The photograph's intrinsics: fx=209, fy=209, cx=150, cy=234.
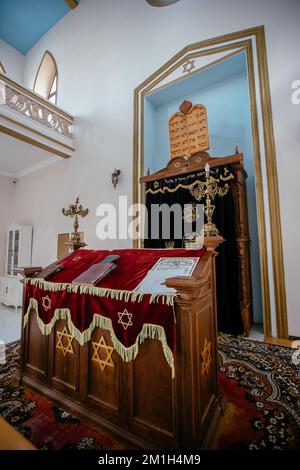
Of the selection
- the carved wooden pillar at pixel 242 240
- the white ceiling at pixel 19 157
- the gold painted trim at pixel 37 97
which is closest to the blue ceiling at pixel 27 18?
the gold painted trim at pixel 37 97

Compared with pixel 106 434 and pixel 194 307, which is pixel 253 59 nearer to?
pixel 194 307

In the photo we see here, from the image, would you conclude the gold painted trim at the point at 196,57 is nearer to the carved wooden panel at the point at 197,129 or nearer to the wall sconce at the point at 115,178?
the carved wooden panel at the point at 197,129

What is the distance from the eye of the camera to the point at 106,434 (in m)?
1.32

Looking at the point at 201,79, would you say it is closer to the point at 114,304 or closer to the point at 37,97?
the point at 37,97

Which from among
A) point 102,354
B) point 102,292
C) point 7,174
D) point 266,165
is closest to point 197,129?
point 266,165

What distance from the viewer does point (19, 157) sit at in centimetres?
547

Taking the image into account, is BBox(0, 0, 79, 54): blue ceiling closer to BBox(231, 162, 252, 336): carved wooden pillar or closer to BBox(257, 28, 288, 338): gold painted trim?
BBox(257, 28, 288, 338): gold painted trim

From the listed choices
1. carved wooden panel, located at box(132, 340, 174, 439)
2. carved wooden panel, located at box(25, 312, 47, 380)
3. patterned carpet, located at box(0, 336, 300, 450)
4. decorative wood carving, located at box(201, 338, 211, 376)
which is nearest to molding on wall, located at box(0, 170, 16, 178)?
patterned carpet, located at box(0, 336, 300, 450)

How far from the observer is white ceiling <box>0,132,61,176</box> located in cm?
473

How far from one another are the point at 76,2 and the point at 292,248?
8071 mm

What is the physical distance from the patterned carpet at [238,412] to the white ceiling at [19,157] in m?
4.51

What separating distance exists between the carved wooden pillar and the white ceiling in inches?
180

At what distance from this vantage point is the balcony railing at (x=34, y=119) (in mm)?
3986

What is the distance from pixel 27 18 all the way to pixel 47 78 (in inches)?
59.1
